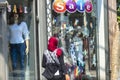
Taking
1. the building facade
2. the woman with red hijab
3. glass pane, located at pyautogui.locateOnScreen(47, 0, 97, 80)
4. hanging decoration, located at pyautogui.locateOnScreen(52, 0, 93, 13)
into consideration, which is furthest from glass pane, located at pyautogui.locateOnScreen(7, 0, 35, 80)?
the woman with red hijab

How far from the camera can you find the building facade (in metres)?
11.0

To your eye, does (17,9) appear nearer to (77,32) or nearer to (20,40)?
(20,40)

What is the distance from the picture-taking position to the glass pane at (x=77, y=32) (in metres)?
12.3

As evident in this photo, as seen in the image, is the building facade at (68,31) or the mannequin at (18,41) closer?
the building facade at (68,31)

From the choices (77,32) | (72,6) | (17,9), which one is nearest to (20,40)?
(17,9)

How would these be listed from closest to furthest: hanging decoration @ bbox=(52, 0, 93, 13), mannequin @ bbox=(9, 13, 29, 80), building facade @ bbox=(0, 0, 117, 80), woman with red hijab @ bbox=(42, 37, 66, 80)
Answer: woman with red hijab @ bbox=(42, 37, 66, 80)
building facade @ bbox=(0, 0, 117, 80)
mannequin @ bbox=(9, 13, 29, 80)
hanging decoration @ bbox=(52, 0, 93, 13)

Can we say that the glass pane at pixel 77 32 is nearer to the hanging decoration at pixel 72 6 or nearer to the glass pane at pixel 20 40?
the hanging decoration at pixel 72 6

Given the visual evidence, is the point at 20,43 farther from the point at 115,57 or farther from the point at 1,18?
the point at 115,57

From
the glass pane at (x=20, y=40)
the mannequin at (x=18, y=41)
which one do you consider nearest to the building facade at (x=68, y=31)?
the glass pane at (x=20, y=40)

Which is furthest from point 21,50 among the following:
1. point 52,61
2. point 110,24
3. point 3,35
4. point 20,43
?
point 110,24

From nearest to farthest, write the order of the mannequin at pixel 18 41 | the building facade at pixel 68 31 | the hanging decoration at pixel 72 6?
1. the building facade at pixel 68 31
2. the mannequin at pixel 18 41
3. the hanging decoration at pixel 72 6

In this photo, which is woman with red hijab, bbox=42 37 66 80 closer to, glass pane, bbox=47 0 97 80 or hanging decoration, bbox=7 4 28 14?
hanging decoration, bbox=7 4 28 14

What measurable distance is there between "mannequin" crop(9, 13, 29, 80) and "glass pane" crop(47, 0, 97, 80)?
33.6 inches

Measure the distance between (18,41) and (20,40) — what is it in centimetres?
8
